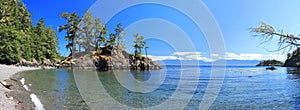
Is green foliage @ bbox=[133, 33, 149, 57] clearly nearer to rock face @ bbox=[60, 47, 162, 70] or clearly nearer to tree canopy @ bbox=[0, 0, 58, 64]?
rock face @ bbox=[60, 47, 162, 70]

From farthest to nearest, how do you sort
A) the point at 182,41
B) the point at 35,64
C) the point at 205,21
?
the point at 35,64 → the point at 182,41 → the point at 205,21

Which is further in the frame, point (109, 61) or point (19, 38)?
point (109, 61)

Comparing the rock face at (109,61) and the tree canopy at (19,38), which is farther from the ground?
the tree canopy at (19,38)

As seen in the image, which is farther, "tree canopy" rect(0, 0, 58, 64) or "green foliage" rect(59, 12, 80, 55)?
"green foliage" rect(59, 12, 80, 55)

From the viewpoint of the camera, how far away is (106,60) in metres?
71.2

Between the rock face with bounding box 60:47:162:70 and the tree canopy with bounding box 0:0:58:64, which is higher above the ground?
the tree canopy with bounding box 0:0:58:64

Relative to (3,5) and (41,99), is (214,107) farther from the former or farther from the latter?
(3,5)

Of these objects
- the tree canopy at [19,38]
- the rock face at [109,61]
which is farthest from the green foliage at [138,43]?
the tree canopy at [19,38]

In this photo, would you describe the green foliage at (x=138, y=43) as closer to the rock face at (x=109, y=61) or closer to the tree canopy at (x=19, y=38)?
the rock face at (x=109, y=61)

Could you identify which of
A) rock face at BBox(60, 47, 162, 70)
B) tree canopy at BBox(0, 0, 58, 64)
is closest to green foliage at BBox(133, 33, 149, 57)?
rock face at BBox(60, 47, 162, 70)

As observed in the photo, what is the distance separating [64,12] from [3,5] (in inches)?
935

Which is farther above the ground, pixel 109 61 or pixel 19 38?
pixel 19 38

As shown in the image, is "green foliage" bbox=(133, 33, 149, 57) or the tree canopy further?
"green foliage" bbox=(133, 33, 149, 57)

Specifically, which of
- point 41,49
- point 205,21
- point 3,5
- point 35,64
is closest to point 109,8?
point 205,21
